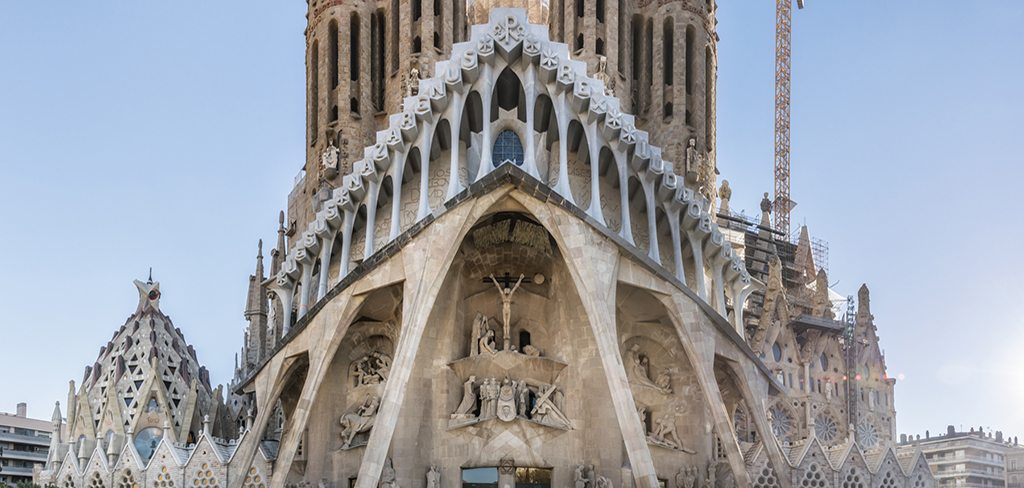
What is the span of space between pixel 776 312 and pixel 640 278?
1875cm

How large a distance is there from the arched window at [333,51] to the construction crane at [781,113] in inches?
1304

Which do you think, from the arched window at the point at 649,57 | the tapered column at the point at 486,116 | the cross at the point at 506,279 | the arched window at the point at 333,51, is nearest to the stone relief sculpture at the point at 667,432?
the cross at the point at 506,279

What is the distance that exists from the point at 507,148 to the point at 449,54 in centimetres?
738

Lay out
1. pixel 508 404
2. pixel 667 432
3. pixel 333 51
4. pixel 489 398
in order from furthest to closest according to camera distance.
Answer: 1. pixel 333 51
2. pixel 667 432
3. pixel 489 398
4. pixel 508 404

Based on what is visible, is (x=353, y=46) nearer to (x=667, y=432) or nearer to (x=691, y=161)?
(x=691, y=161)

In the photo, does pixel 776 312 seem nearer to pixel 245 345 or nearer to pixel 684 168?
pixel 684 168

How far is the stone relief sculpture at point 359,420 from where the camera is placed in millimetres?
28438

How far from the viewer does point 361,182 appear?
27906 millimetres

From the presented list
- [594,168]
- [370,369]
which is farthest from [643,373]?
[370,369]

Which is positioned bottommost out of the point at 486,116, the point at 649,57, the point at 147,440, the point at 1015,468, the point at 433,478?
the point at 433,478

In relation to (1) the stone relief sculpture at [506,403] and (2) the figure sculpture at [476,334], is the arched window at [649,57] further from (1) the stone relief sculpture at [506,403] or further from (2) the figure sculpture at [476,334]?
(1) the stone relief sculpture at [506,403]

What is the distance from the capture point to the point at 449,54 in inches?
1377

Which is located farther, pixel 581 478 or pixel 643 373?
pixel 643 373

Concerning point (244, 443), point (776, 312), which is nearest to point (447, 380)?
point (244, 443)
